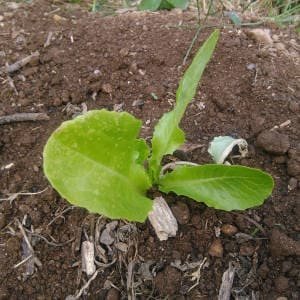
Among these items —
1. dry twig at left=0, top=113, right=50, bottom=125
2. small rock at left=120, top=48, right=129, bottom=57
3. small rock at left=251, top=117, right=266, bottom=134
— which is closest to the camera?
small rock at left=251, top=117, right=266, bottom=134

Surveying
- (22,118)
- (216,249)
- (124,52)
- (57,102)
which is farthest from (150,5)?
(216,249)

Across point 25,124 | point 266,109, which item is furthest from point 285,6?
point 25,124

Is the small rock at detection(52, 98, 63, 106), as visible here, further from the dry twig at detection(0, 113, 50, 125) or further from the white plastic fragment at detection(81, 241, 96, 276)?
the white plastic fragment at detection(81, 241, 96, 276)

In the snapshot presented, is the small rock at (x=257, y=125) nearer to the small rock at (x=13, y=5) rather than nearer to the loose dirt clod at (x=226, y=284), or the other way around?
the loose dirt clod at (x=226, y=284)

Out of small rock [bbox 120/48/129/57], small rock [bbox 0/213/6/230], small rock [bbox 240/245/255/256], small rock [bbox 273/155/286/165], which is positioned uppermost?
small rock [bbox 120/48/129/57]

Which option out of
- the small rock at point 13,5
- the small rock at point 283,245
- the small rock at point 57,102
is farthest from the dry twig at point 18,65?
the small rock at point 283,245

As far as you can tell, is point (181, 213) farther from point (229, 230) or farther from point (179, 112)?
point (179, 112)

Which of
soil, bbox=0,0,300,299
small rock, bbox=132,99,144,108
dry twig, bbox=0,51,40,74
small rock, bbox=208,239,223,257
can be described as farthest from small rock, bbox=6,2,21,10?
small rock, bbox=208,239,223,257
